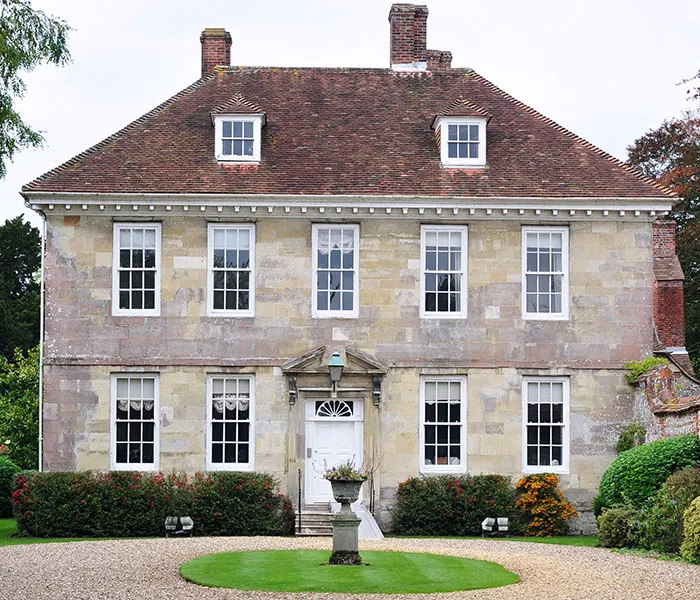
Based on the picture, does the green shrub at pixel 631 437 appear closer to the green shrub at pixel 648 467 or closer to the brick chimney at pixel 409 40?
the green shrub at pixel 648 467

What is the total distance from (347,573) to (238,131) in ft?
46.1

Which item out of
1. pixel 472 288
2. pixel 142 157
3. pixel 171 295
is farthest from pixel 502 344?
pixel 142 157

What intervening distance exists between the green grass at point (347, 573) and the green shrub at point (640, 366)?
30.1 feet

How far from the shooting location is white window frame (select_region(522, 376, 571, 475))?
27734mm

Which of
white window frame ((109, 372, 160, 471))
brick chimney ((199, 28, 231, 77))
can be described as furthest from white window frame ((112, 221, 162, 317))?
brick chimney ((199, 28, 231, 77))

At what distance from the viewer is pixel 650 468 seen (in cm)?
2350

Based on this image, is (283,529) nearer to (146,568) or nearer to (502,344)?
(502,344)

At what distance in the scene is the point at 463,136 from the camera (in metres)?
29.0

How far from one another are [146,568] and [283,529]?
27.8ft

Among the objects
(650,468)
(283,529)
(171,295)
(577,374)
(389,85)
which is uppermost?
(389,85)

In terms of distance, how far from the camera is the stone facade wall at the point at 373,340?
27.5 metres

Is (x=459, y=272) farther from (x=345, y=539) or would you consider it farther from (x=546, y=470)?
(x=345, y=539)

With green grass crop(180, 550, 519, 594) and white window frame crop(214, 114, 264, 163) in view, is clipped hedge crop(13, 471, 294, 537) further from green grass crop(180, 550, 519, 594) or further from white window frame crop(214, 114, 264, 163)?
white window frame crop(214, 114, 264, 163)

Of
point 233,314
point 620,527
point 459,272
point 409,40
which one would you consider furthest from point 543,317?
point 409,40
